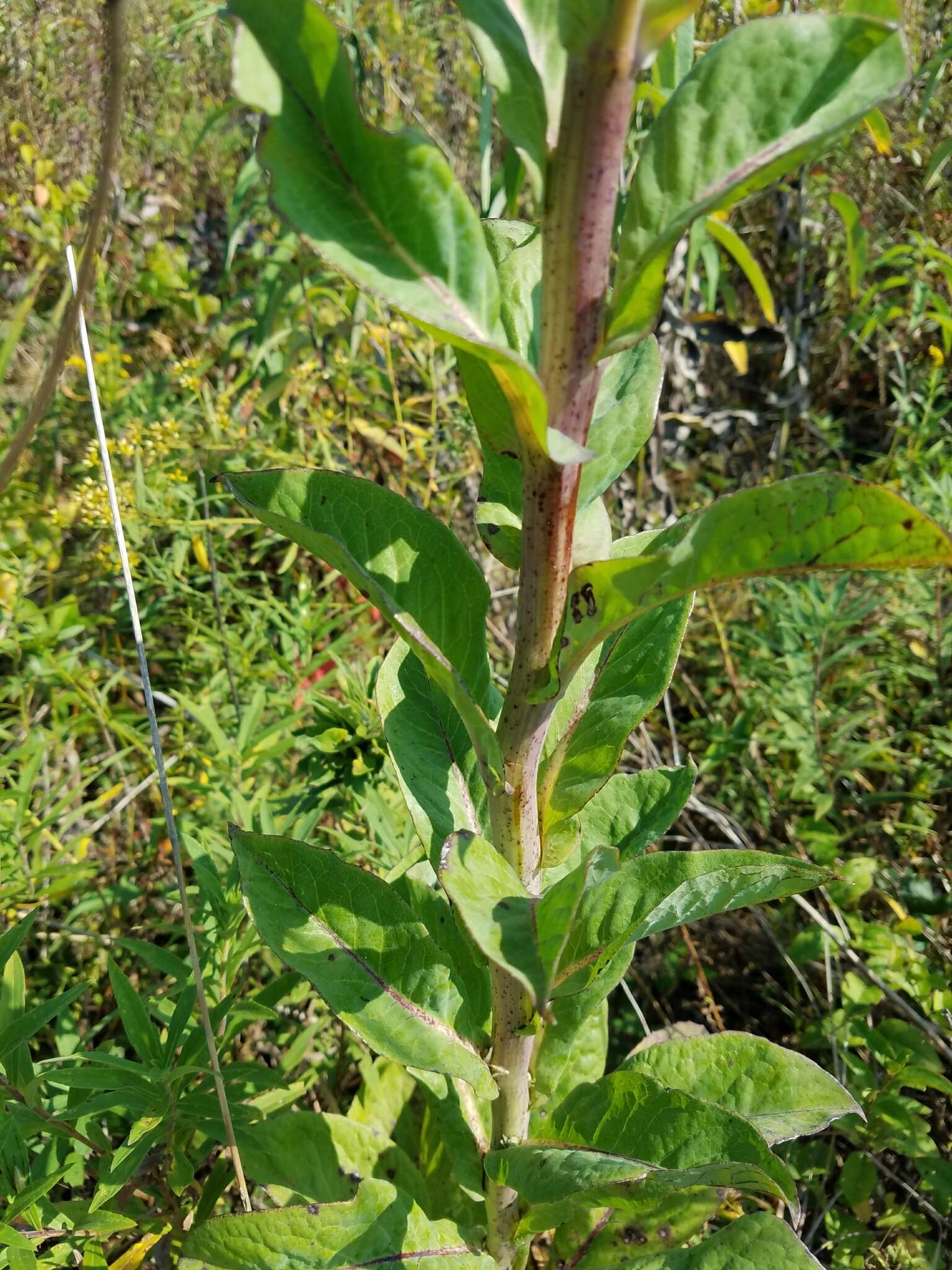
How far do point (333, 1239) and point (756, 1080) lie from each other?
1.86 feet

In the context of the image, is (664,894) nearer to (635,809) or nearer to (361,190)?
(635,809)

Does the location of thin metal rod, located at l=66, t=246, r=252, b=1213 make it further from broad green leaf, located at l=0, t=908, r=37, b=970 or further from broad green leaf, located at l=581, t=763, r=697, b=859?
broad green leaf, located at l=581, t=763, r=697, b=859

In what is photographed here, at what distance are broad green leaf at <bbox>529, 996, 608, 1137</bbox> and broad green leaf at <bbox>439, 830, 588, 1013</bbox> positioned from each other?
0.33 metres

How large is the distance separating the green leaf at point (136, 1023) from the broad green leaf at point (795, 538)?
1110 mm

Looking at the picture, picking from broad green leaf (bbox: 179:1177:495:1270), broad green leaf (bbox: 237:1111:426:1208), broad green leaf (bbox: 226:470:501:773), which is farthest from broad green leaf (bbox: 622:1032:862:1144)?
broad green leaf (bbox: 226:470:501:773)

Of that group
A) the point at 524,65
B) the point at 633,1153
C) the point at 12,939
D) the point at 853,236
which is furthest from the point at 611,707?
the point at 853,236

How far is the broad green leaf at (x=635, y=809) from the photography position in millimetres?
1213

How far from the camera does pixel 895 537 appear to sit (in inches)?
26.5

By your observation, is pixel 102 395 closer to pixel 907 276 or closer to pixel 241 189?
pixel 241 189

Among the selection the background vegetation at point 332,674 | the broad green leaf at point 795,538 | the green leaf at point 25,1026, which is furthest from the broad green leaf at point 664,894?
the green leaf at point 25,1026

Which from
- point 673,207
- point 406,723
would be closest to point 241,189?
point 406,723

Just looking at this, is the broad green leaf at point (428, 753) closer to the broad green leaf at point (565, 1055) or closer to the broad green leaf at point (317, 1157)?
the broad green leaf at point (565, 1055)

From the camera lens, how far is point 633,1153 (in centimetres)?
104

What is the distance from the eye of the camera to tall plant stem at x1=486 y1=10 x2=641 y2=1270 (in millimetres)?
662
